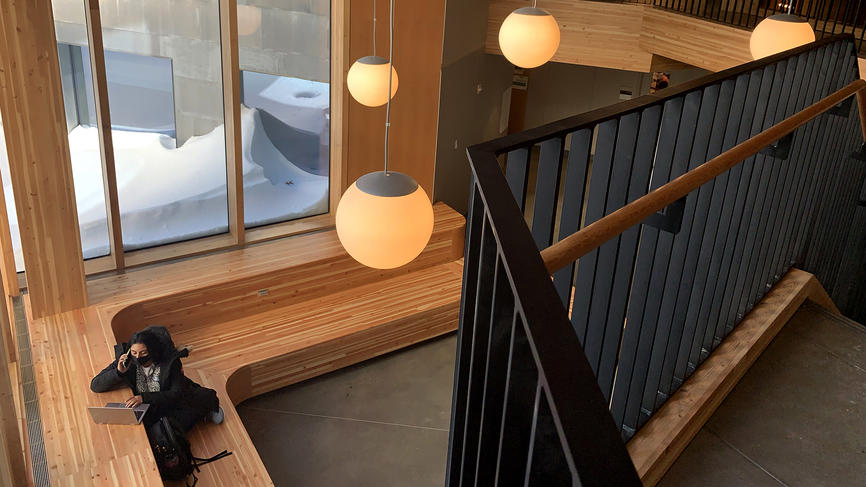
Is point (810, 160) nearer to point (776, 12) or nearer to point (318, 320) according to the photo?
point (318, 320)

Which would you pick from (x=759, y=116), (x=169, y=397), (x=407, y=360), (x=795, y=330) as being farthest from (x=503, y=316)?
(x=407, y=360)

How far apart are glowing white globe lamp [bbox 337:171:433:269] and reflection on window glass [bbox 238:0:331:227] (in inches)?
174

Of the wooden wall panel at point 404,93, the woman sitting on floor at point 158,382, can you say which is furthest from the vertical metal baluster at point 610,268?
the wooden wall panel at point 404,93

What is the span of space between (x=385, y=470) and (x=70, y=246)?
3.01m

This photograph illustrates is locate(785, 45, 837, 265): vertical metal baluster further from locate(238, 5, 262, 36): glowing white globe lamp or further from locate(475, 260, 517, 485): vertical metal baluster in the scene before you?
locate(238, 5, 262, 36): glowing white globe lamp

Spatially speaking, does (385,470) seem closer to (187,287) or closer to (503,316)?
(187,287)

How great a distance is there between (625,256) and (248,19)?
5666 mm

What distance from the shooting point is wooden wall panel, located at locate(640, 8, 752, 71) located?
273 inches

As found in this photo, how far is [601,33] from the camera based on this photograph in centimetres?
793

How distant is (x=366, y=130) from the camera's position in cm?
758

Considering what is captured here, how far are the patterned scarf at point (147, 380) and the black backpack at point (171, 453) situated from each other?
1.02ft

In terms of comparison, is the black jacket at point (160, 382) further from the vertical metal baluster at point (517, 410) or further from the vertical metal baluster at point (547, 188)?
the vertical metal baluster at point (517, 410)

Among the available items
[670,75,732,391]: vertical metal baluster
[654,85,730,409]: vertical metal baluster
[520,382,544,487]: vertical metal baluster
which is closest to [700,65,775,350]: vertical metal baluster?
[670,75,732,391]: vertical metal baluster

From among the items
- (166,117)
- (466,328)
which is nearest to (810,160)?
(466,328)
